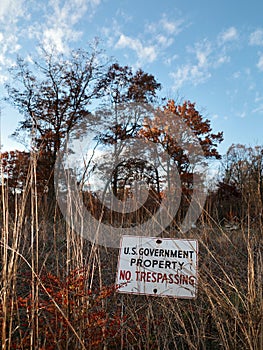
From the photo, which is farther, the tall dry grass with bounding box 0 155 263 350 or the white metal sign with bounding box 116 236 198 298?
the white metal sign with bounding box 116 236 198 298

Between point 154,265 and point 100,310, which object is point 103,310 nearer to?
point 100,310

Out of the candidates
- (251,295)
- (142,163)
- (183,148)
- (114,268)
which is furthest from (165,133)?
(251,295)

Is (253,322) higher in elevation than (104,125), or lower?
lower

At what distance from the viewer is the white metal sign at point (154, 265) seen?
1954mm

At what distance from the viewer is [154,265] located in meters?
2.04

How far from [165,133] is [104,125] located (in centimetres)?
224

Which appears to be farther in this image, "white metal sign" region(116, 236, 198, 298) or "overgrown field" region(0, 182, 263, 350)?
"white metal sign" region(116, 236, 198, 298)

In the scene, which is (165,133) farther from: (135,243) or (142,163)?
(135,243)

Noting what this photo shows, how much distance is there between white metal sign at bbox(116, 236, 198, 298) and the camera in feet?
6.41

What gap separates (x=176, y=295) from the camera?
1908 mm

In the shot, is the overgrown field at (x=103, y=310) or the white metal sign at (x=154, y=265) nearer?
the overgrown field at (x=103, y=310)

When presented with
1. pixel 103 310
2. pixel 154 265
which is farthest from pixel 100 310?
pixel 154 265

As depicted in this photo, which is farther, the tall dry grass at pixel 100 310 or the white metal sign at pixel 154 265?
the white metal sign at pixel 154 265

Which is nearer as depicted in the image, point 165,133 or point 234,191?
point 234,191
